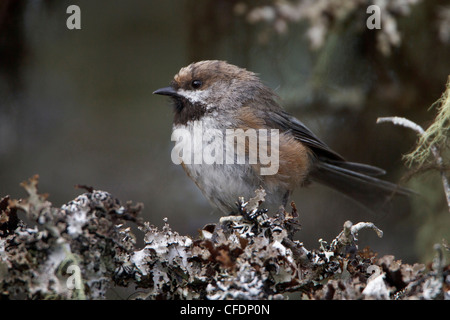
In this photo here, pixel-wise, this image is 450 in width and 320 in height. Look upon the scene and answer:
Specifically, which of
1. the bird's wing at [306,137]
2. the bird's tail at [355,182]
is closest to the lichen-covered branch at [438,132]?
the bird's wing at [306,137]

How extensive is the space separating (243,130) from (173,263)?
1.00 m

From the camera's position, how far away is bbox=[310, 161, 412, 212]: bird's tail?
269 centimetres

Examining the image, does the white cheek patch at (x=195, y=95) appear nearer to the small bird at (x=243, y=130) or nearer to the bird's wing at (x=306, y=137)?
the small bird at (x=243, y=130)

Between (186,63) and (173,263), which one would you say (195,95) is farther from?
(173,263)

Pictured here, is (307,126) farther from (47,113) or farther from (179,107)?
(47,113)

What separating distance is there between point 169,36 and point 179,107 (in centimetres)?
82

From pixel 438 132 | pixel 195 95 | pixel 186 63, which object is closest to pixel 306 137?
pixel 195 95

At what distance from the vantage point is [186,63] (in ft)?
9.92

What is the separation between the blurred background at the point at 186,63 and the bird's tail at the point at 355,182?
4.7 inches

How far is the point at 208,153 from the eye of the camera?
225 cm

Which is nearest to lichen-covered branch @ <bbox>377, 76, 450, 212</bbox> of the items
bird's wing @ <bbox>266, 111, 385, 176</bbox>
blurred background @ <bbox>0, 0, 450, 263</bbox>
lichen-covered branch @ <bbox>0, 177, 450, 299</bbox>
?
lichen-covered branch @ <bbox>0, 177, 450, 299</bbox>

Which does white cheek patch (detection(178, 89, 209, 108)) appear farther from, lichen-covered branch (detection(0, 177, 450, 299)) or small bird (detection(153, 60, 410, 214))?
lichen-covered branch (detection(0, 177, 450, 299))

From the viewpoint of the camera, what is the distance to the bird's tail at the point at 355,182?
106 inches

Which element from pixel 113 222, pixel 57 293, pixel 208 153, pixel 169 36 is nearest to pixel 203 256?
pixel 113 222
